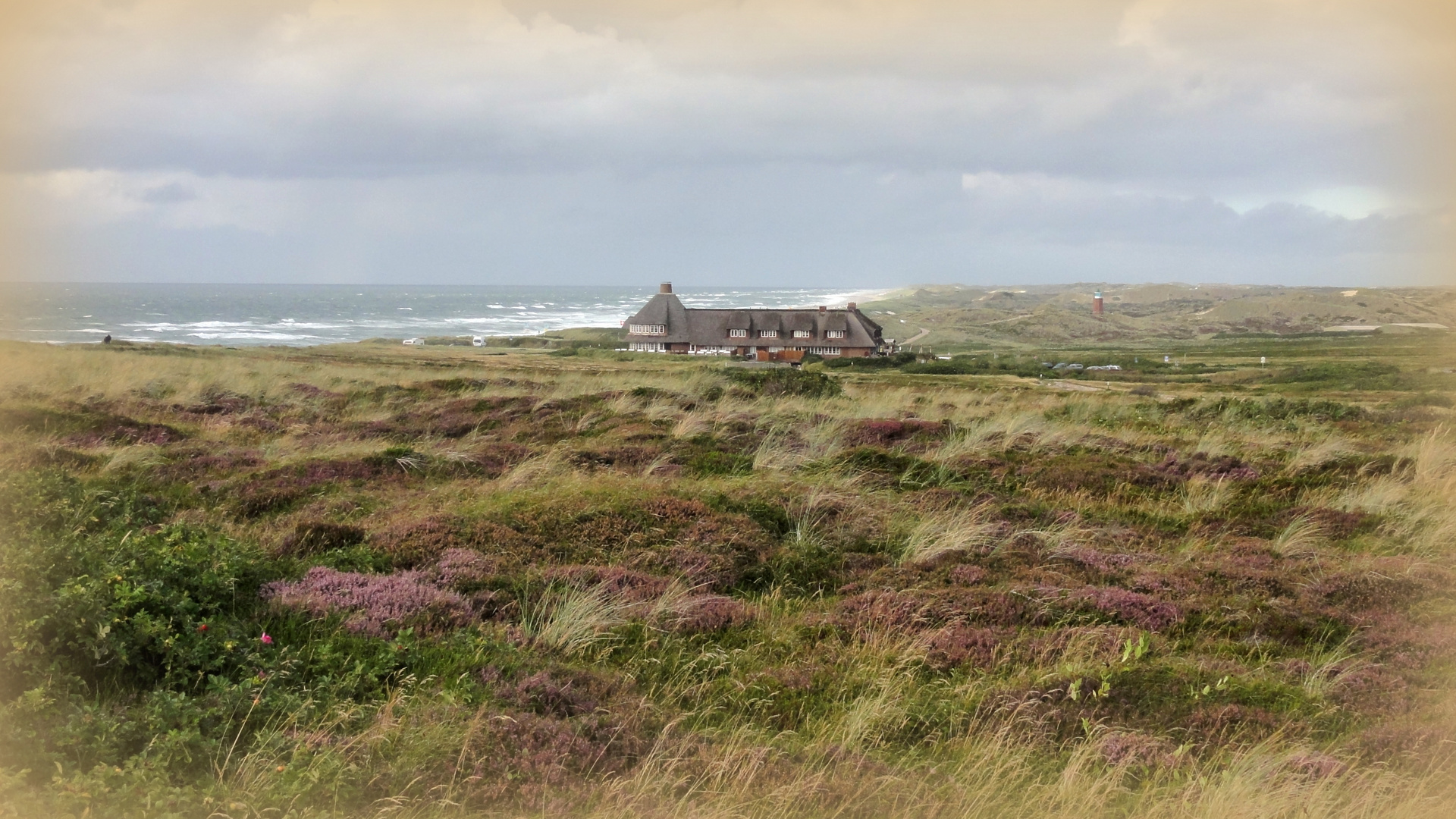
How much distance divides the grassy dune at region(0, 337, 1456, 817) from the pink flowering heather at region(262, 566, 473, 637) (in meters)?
0.03

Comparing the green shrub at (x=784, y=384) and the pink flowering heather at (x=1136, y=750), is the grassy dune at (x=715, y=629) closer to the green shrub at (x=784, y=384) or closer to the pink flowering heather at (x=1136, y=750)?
the pink flowering heather at (x=1136, y=750)

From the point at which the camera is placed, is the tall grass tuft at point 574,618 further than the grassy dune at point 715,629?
Yes

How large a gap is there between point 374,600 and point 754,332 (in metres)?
79.4

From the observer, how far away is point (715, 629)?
6.13 metres

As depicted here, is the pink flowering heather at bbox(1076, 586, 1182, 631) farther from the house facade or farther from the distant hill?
the distant hill

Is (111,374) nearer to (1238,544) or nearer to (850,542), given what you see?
(850,542)

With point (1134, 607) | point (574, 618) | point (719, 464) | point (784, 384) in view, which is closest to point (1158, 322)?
→ point (784, 384)

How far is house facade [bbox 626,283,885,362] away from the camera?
83.2 metres

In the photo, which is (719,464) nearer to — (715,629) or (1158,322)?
(715,629)

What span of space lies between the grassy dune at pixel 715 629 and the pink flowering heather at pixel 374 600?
0.03 m

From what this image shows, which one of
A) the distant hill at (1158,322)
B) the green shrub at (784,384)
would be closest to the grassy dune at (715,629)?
the green shrub at (784,384)

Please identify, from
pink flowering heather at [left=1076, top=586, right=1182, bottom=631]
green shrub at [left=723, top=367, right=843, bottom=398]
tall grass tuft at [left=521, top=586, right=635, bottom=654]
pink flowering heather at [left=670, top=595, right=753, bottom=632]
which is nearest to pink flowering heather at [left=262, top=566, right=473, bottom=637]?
tall grass tuft at [left=521, top=586, right=635, bottom=654]

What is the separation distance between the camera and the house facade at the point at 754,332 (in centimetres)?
8325

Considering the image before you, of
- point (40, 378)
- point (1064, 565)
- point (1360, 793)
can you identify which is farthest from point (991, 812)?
point (40, 378)
